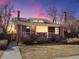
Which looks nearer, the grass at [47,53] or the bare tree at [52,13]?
the grass at [47,53]

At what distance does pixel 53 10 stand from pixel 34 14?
39.0 feet

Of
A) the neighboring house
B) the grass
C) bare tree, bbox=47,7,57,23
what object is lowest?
the grass

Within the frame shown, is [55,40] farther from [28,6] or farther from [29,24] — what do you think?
[28,6]

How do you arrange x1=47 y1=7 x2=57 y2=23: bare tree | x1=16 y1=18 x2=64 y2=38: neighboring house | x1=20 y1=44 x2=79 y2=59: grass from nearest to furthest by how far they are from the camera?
x1=20 y1=44 x2=79 y2=59: grass < x1=16 y1=18 x2=64 y2=38: neighboring house < x1=47 y1=7 x2=57 y2=23: bare tree

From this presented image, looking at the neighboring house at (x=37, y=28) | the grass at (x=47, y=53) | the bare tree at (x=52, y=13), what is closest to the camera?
the grass at (x=47, y=53)

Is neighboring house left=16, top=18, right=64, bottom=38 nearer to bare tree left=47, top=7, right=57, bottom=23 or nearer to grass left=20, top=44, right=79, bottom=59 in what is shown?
grass left=20, top=44, right=79, bottom=59

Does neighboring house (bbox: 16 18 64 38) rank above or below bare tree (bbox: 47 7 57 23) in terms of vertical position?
below

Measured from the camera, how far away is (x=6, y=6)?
Result: 157ft

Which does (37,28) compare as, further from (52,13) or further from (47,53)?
(52,13)

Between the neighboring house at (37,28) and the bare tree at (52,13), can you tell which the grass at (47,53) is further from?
the bare tree at (52,13)

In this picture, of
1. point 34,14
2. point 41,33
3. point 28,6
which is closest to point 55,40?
point 41,33

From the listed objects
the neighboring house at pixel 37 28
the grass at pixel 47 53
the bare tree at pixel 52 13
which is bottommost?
the grass at pixel 47 53

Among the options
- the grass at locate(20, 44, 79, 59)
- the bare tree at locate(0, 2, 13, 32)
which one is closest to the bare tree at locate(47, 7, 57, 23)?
the bare tree at locate(0, 2, 13, 32)

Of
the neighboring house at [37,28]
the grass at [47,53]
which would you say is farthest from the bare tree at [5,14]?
the grass at [47,53]
